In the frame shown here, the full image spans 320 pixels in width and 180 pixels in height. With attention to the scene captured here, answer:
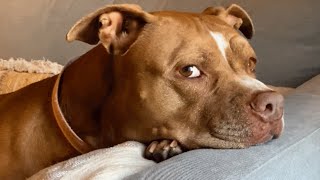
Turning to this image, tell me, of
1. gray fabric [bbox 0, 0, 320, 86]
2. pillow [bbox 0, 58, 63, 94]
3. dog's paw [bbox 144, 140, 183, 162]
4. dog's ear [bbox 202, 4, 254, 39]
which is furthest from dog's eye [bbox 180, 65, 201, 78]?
pillow [bbox 0, 58, 63, 94]

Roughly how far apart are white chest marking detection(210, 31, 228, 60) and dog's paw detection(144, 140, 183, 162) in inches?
10.5

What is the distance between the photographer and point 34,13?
2.84 m

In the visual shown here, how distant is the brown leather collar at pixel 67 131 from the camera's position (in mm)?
1655

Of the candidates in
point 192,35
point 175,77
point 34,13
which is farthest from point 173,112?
point 34,13

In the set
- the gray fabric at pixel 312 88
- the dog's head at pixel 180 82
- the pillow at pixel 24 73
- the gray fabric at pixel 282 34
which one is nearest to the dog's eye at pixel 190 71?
the dog's head at pixel 180 82

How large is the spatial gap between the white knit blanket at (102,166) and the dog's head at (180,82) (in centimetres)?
16

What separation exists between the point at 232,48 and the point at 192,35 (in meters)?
0.12

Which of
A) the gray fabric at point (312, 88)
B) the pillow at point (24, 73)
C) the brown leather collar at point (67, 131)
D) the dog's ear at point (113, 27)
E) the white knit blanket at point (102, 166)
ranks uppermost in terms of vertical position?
the dog's ear at point (113, 27)

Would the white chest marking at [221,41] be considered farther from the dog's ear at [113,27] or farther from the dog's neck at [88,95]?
the dog's neck at [88,95]

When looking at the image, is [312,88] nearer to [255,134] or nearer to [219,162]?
[255,134]

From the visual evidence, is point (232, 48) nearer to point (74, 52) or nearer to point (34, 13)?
point (74, 52)

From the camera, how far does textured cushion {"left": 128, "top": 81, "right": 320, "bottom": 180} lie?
116 centimetres

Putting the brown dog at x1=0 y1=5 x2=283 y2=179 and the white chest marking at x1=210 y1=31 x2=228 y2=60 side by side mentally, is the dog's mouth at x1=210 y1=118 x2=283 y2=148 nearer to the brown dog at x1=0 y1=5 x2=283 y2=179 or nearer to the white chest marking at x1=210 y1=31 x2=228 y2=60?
the brown dog at x1=0 y1=5 x2=283 y2=179

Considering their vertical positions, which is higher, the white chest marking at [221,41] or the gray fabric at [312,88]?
the white chest marking at [221,41]
